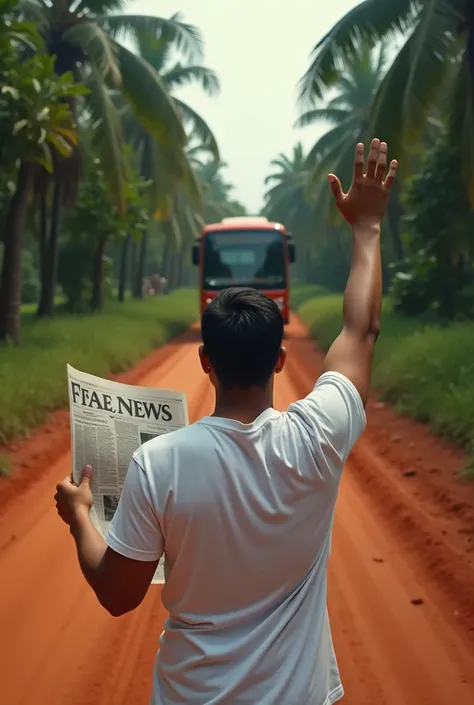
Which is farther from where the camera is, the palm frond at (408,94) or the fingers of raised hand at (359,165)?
the palm frond at (408,94)

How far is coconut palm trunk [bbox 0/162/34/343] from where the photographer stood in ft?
40.3

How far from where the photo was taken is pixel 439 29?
36.8 feet

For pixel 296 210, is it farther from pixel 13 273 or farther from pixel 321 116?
pixel 13 273

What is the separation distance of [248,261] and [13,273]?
7.38m

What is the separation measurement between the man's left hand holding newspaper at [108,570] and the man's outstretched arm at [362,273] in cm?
55

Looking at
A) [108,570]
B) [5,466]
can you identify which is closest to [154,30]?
[5,466]

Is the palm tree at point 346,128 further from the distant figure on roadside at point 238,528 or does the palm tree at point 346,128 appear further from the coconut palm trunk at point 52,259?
the distant figure on roadside at point 238,528

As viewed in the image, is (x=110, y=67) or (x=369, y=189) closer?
(x=369, y=189)

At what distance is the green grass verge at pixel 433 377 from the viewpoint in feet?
25.6

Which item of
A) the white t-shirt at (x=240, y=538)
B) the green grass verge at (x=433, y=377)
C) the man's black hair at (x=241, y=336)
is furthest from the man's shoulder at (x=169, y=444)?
the green grass verge at (x=433, y=377)

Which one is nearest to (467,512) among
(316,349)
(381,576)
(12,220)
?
(381,576)

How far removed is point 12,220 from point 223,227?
6.93m

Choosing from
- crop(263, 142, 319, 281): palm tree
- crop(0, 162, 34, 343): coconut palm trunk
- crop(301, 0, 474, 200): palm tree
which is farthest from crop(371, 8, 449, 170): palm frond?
crop(263, 142, 319, 281): palm tree

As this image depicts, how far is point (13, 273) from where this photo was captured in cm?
1227
